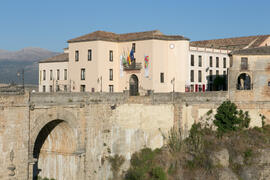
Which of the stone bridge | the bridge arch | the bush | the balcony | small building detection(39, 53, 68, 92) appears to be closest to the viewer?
the stone bridge

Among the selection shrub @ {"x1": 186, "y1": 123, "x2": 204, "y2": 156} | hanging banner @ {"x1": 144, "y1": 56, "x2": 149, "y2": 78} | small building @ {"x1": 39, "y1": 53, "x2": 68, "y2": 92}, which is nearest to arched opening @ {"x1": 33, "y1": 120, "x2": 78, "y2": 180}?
shrub @ {"x1": 186, "y1": 123, "x2": 204, "y2": 156}

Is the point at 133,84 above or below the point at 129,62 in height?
below

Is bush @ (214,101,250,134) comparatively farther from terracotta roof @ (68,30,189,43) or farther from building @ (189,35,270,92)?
terracotta roof @ (68,30,189,43)

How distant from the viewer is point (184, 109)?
50.5 m

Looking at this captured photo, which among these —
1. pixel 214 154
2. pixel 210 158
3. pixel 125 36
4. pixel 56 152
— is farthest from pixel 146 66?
pixel 56 152

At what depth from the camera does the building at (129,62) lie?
56812 mm

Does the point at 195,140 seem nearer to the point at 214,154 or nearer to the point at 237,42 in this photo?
the point at 214,154

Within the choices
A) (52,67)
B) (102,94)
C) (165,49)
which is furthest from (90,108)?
(52,67)

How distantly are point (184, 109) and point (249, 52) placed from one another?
10.3 metres

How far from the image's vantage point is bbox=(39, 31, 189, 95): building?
186 feet

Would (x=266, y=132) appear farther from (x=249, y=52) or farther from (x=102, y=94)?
(x=102, y=94)

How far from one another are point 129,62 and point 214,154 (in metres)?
19.4

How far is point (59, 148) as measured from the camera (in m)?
45.0

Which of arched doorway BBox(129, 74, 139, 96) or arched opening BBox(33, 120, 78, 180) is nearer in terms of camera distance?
arched opening BBox(33, 120, 78, 180)
